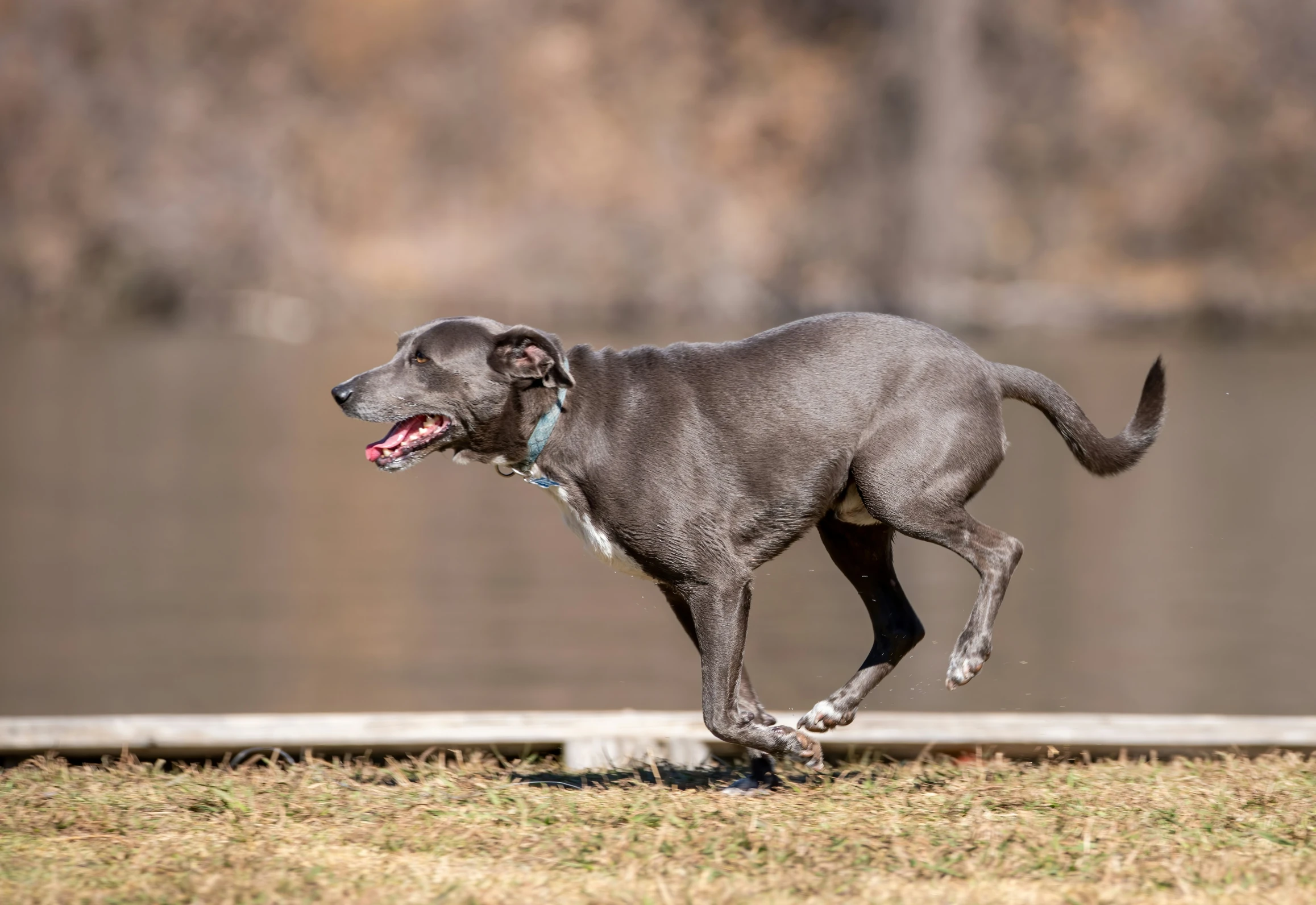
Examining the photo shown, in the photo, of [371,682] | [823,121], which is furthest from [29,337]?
[371,682]

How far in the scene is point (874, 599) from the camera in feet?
18.6

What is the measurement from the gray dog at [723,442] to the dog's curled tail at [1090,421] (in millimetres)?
234

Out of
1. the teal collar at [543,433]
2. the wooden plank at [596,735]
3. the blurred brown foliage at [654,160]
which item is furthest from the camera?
the blurred brown foliage at [654,160]

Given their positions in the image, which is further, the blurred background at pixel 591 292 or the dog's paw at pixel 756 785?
the blurred background at pixel 591 292

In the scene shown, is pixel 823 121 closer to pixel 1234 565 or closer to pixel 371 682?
pixel 1234 565

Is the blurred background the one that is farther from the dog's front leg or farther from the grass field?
the grass field

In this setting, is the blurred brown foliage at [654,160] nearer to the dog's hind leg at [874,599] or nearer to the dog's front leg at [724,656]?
the dog's hind leg at [874,599]

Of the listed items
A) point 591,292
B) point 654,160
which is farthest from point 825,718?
point 654,160

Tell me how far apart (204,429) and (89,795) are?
14094 millimetres

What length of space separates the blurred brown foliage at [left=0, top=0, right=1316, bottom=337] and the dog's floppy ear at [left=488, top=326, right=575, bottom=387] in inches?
1113

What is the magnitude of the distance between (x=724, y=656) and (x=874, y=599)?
2.27 feet

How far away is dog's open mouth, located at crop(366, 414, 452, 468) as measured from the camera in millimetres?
5148

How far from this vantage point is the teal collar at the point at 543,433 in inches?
204


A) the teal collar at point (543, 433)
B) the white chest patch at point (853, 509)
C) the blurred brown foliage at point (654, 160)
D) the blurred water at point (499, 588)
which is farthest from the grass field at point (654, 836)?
the blurred brown foliage at point (654, 160)
